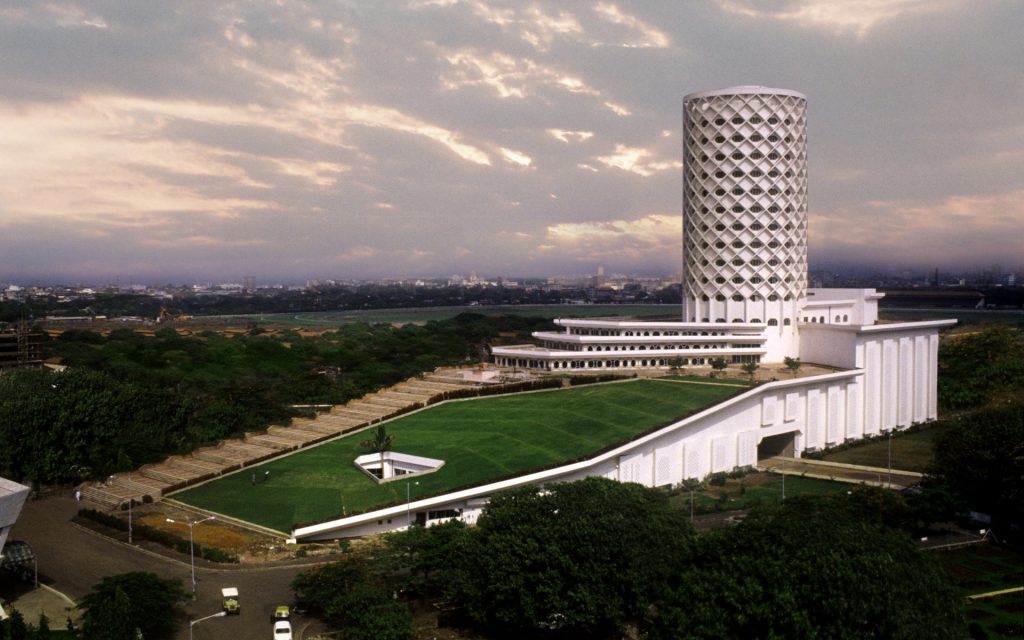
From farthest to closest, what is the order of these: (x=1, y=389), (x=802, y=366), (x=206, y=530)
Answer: (x=802, y=366) → (x=1, y=389) → (x=206, y=530)

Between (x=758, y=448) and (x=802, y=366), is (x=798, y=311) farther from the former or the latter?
(x=758, y=448)

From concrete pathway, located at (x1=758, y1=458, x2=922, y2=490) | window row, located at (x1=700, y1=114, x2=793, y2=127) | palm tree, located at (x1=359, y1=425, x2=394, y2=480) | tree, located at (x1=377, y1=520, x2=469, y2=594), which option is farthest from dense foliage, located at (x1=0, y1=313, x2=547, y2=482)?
window row, located at (x1=700, y1=114, x2=793, y2=127)

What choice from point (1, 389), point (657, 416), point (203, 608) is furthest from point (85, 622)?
point (657, 416)

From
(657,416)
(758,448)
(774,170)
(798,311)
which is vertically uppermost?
(774,170)

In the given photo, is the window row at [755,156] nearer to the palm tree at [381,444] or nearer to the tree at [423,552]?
the palm tree at [381,444]

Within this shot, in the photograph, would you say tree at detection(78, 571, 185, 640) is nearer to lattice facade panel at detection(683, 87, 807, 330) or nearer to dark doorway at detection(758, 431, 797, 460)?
dark doorway at detection(758, 431, 797, 460)

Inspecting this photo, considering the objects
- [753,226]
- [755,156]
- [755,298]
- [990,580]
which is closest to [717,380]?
[755,298]
